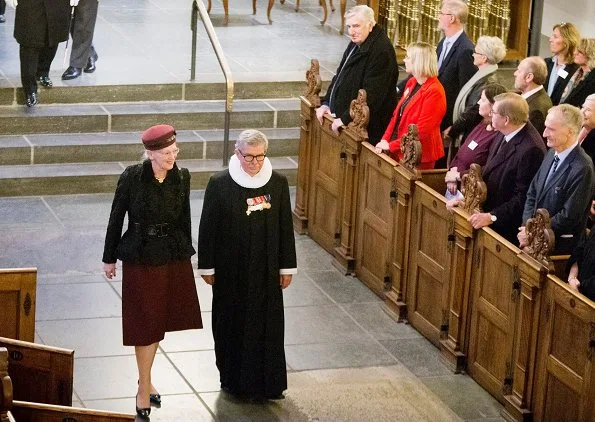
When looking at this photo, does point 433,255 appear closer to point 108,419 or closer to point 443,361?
point 443,361

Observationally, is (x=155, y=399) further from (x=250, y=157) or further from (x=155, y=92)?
(x=155, y=92)

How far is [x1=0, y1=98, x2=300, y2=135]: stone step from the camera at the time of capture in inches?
453

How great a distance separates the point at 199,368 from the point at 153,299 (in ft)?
3.40

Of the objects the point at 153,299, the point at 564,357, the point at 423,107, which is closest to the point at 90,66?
the point at 423,107

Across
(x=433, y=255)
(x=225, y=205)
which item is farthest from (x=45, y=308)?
(x=433, y=255)

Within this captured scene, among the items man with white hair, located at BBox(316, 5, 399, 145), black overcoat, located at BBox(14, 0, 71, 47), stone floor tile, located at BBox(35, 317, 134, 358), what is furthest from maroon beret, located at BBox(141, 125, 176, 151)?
black overcoat, located at BBox(14, 0, 71, 47)

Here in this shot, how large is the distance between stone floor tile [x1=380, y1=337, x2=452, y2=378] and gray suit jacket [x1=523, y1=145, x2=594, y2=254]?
1209 mm

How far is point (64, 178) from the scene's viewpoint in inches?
436

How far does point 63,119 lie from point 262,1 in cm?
507

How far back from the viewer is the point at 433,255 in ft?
27.8

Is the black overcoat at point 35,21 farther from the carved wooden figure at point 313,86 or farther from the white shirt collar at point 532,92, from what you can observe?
the white shirt collar at point 532,92

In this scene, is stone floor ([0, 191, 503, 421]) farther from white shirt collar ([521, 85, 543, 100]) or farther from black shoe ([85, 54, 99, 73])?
black shoe ([85, 54, 99, 73])

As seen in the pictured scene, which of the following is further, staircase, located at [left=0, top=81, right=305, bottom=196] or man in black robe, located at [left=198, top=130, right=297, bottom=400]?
staircase, located at [left=0, top=81, right=305, bottom=196]

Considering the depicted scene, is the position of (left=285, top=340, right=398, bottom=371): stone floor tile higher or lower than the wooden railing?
lower
